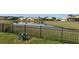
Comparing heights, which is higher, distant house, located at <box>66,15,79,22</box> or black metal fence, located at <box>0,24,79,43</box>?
distant house, located at <box>66,15,79,22</box>

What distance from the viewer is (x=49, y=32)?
245 centimetres

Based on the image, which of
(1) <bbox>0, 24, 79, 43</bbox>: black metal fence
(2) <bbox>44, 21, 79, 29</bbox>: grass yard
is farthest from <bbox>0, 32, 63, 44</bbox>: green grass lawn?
(2) <bbox>44, 21, 79, 29</bbox>: grass yard

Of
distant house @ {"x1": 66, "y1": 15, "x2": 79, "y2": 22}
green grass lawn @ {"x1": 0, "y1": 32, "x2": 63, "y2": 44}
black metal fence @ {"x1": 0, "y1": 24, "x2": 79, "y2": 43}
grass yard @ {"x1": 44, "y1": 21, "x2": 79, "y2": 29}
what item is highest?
distant house @ {"x1": 66, "y1": 15, "x2": 79, "y2": 22}

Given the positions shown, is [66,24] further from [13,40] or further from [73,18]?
[13,40]

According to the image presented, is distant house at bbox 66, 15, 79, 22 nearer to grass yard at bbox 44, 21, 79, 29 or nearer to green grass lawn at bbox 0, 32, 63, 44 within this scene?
grass yard at bbox 44, 21, 79, 29

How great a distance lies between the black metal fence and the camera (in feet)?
7.96

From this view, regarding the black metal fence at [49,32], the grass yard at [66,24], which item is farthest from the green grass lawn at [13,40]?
the grass yard at [66,24]

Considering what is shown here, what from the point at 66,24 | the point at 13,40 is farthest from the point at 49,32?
the point at 13,40

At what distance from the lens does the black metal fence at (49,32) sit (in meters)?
2.43

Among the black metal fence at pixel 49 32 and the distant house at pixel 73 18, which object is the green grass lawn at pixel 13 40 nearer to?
the black metal fence at pixel 49 32

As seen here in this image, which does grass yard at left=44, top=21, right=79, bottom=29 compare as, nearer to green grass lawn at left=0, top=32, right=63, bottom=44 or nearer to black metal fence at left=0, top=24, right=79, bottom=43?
black metal fence at left=0, top=24, right=79, bottom=43

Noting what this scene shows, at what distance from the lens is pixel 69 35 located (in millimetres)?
2420
